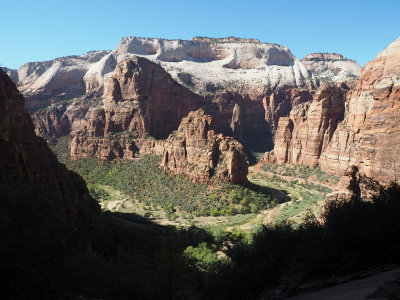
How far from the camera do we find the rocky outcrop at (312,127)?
72562 mm

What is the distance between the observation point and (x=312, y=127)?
247 feet

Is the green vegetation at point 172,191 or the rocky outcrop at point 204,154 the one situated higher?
the rocky outcrop at point 204,154

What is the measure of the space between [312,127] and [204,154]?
38.6m

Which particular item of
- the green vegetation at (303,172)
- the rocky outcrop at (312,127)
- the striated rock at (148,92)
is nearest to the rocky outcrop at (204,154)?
the green vegetation at (303,172)

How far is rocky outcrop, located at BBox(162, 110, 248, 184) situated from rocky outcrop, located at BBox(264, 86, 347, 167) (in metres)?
29.9

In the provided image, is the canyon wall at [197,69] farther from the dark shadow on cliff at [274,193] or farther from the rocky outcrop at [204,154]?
the dark shadow on cliff at [274,193]

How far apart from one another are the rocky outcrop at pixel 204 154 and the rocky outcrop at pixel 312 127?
2990cm

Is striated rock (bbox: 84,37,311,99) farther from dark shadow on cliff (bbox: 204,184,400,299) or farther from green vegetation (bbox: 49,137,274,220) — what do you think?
dark shadow on cliff (bbox: 204,184,400,299)

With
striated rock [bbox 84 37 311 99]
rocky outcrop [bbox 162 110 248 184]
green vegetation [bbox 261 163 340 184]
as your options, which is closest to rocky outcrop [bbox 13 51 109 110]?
striated rock [bbox 84 37 311 99]

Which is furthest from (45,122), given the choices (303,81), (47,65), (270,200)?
(303,81)

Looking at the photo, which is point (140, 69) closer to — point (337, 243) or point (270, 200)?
point (270, 200)

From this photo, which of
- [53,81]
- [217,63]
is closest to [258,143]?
[217,63]

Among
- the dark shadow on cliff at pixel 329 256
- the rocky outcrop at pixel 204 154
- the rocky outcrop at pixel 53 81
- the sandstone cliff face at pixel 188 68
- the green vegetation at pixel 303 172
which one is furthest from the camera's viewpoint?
the sandstone cliff face at pixel 188 68

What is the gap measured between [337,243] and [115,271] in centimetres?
1391
